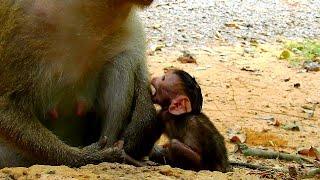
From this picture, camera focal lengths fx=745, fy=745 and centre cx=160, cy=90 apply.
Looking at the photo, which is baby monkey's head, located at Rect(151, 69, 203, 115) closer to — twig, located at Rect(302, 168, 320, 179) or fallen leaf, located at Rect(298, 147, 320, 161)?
twig, located at Rect(302, 168, 320, 179)

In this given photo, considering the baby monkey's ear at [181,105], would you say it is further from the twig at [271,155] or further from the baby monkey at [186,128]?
the twig at [271,155]

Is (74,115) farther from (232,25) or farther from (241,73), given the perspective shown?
(232,25)

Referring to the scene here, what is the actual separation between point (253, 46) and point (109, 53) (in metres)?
7.02

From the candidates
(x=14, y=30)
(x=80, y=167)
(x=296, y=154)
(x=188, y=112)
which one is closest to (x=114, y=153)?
(x=80, y=167)

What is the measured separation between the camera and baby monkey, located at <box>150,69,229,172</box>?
454 cm

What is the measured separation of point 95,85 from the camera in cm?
462

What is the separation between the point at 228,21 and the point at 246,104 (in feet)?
16.5

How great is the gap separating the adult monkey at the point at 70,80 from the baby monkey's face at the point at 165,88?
0.13m

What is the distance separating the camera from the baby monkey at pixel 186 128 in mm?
4543

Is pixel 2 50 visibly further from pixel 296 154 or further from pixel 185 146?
pixel 296 154

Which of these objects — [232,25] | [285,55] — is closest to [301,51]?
[285,55]

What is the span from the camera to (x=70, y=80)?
4398 mm

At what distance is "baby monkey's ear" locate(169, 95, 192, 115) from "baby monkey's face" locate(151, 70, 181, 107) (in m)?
0.07

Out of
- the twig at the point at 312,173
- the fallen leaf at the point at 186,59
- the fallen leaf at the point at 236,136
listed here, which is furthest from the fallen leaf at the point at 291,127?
the fallen leaf at the point at 186,59
